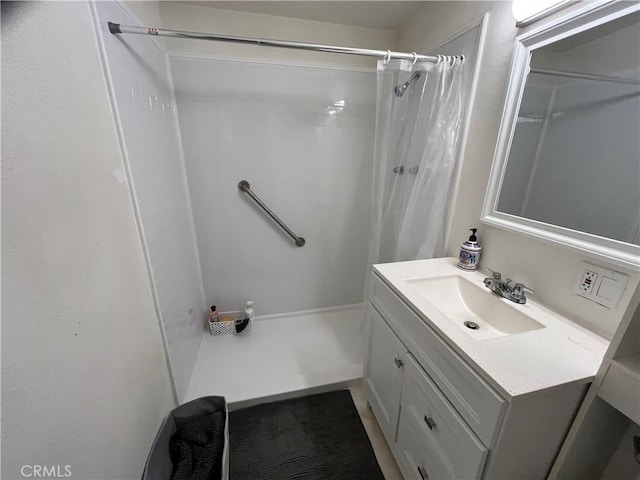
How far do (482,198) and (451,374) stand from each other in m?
0.79

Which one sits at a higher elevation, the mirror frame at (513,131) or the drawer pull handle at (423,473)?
the mirror frame at (513,131)

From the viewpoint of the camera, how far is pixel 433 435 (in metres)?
0.84

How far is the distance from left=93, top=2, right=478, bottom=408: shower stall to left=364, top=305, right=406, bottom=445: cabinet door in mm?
317

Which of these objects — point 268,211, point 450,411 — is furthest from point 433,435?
point 268,211

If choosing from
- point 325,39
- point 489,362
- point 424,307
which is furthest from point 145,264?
point 325,39

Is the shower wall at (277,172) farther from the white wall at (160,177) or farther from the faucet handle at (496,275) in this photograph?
the faucet handle at (496,275)

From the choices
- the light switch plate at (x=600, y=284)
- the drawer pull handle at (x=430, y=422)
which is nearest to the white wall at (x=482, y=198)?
the light switch plate at (x=600, y=284)

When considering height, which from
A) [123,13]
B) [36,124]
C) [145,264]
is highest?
[123,13]

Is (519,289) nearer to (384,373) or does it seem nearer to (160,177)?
(384,373)

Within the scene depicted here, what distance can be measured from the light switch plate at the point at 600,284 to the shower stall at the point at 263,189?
0.62 metres

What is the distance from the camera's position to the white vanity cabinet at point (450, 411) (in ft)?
1.97

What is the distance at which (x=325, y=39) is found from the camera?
167 cm

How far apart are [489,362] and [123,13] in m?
1.75

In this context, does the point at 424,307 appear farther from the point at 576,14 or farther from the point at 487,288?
the point at 576,14
